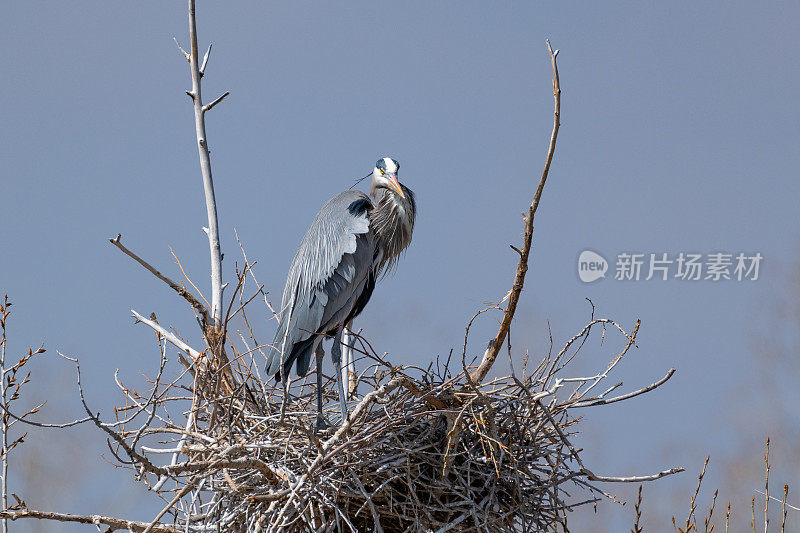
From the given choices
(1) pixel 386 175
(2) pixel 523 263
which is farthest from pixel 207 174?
(2) pixel 523 263

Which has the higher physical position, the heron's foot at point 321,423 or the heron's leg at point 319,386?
the heron's leg at point 319,386

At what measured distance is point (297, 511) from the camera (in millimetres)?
3111

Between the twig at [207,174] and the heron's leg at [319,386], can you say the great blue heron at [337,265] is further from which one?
the twig at [207,174]

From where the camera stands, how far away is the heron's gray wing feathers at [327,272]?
4254 millimetres

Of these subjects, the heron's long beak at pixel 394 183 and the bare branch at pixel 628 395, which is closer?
the bare branch at pixel 628 395

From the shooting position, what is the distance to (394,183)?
4.50m

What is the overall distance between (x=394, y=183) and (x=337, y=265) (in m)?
0.55

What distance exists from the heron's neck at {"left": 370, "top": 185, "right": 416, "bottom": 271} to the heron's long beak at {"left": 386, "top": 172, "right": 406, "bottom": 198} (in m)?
0.03

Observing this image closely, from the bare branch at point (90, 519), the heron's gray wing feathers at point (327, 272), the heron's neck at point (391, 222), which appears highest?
the heron's neck at point (391, 222)

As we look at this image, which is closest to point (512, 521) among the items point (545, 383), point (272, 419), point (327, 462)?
point (545, 383)

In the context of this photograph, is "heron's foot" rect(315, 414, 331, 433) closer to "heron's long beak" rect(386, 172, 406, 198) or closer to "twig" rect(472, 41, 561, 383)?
"twig" rect(472, 41, 561, 383)

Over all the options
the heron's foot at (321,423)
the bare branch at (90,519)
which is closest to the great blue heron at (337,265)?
the heron's foot at (321,423)

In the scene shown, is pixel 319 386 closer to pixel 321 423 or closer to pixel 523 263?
pixel 321 423

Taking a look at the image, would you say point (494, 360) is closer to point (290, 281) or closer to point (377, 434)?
point (377, 434)
